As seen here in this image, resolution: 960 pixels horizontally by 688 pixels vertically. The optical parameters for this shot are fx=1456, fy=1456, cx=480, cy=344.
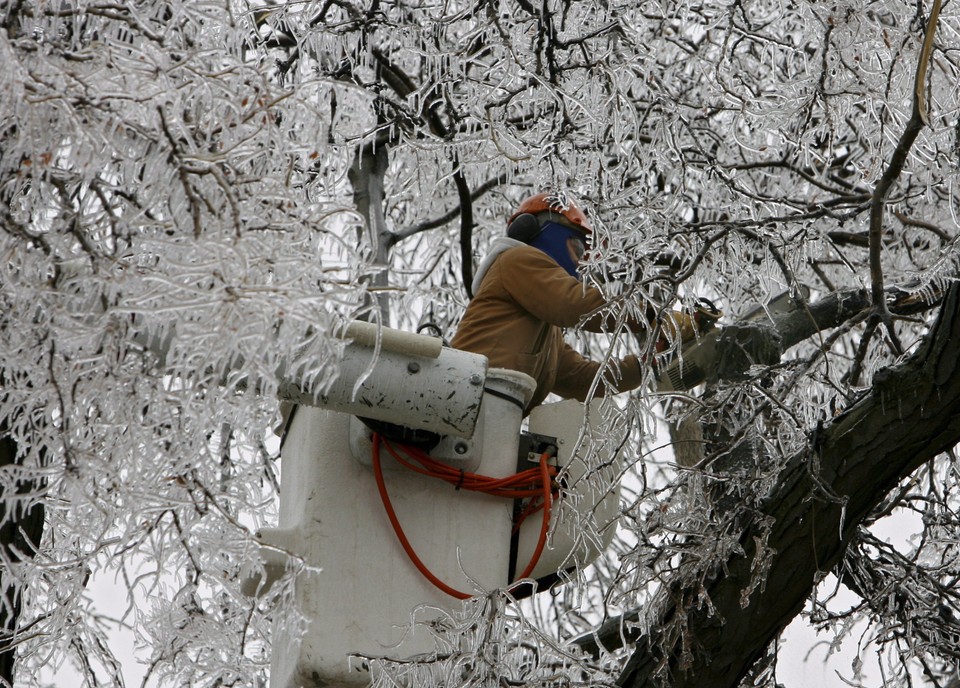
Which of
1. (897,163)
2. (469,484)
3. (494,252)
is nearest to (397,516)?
(469,484)

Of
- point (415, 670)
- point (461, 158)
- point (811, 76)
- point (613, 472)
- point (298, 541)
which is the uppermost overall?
point (811, 76)

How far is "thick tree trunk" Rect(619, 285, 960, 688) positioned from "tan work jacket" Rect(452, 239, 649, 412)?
120 centimetres

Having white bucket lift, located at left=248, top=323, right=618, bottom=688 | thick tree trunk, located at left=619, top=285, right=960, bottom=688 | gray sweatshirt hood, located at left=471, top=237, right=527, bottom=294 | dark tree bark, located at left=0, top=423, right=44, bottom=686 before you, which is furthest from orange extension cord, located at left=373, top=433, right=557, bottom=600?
dark tree bark, located at left=0, top=423, right=44, bottom=686

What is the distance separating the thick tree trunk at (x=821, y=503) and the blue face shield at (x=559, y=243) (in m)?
1.63

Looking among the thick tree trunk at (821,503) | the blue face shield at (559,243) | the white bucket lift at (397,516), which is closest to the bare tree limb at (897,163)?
the thick tree trunk at (821,503)

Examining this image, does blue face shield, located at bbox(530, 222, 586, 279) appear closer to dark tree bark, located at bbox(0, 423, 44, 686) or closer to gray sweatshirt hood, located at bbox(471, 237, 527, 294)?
gray sweatshirt hood, located at bbox(471, 237, 527, 294)

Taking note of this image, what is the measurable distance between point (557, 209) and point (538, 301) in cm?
45

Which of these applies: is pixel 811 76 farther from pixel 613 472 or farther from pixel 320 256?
pixel 320 256

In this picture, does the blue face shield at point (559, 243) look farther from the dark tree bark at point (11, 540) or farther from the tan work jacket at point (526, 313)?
the dark tree bark at point (11, 540)

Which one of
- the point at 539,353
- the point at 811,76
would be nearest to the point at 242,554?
the point at 539,353

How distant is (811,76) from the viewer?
5.18 m

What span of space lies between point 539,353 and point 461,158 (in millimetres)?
904

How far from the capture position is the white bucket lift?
157 inches

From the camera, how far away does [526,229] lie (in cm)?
518
